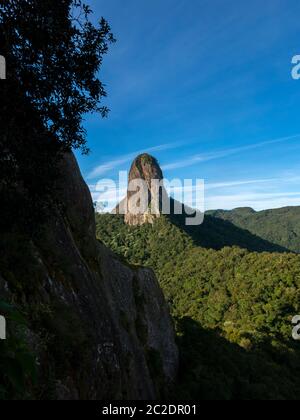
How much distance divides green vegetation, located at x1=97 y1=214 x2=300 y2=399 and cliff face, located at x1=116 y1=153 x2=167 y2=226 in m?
4.48

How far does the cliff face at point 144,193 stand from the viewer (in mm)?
135875

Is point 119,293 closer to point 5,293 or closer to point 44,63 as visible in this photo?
point 5,293

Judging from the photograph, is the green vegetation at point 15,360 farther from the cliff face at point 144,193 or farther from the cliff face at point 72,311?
the cliff face at point 144,193

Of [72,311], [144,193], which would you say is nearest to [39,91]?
[72,311]

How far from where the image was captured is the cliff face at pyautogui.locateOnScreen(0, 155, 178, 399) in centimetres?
796

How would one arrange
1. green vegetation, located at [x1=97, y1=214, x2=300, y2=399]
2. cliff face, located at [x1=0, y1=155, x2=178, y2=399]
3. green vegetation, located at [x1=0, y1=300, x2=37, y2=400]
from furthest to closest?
green vegetation, located at [x1=97, y1=214, x2=300, y2=399]
cliff face, located at [x1=0, y1=155, x2=178, y2=399]
green vegetation, located at [x1=0, y1=300, x2=37, y2=400]

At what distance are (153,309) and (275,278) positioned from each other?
62235 mm

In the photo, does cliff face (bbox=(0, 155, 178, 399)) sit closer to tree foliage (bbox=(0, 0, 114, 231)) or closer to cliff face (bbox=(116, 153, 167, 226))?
tree foliage (bbox=(0, 0, 114, 231))

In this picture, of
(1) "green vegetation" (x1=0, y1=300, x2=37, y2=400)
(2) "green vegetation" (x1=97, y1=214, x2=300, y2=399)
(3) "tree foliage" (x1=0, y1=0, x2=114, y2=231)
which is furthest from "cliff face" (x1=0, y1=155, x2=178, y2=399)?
(2) "green vegetation" (x1=97, y1=214, x2=300, y2=399)

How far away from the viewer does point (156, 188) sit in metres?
137

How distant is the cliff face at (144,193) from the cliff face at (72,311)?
116078 millimetres

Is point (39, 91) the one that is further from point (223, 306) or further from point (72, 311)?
point (223, 306)

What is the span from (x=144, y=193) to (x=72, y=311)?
130m

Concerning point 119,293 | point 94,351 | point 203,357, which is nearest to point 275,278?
point 203,357
